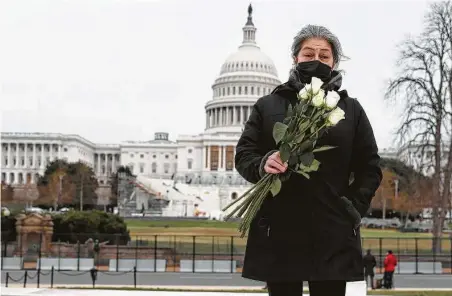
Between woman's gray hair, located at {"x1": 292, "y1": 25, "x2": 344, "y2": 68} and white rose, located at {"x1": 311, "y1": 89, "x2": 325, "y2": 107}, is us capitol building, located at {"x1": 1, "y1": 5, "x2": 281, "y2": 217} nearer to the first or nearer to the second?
woman's gray hair, located at {"x1": 292, "y1": 25, "x2": 344, "y2": 68}

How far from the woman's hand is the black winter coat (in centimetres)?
9

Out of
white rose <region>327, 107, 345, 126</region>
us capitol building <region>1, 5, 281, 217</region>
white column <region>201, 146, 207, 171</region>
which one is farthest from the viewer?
white column <region>201, 146, 207, 171</region>

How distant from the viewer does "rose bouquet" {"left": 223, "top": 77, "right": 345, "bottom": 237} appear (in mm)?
2914

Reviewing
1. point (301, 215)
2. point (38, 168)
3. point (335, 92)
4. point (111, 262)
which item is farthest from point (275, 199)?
point (38, 168)

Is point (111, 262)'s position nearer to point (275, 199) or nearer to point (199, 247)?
point (199, 247)

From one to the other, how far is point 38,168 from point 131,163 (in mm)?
17399

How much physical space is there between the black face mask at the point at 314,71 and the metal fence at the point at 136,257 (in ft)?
65.9

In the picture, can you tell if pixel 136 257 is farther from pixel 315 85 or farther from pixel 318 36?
pixel 315 85

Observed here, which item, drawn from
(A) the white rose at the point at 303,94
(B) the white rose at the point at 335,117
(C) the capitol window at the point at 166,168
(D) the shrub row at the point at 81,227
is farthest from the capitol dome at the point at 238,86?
(B) the white rose at the point at 335,117

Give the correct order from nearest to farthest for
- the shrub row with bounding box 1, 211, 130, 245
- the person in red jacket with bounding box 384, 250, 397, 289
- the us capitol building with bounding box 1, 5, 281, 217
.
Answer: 1. the person in red jacket with bounding box 384, 250, 397, 289
2. the shrub row with bounding box 1, 211, 130, 245
3. the us capitol building with bounding box 1, 5, 281, 217

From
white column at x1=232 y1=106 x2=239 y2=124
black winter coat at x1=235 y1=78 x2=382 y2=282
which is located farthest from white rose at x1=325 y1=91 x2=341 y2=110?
white column at x1=232 y1=106 x2=239 y2=124

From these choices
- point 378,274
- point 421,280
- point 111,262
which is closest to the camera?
point 421,280

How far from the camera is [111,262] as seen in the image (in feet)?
82.8

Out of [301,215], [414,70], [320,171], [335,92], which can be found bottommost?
[301,215]
